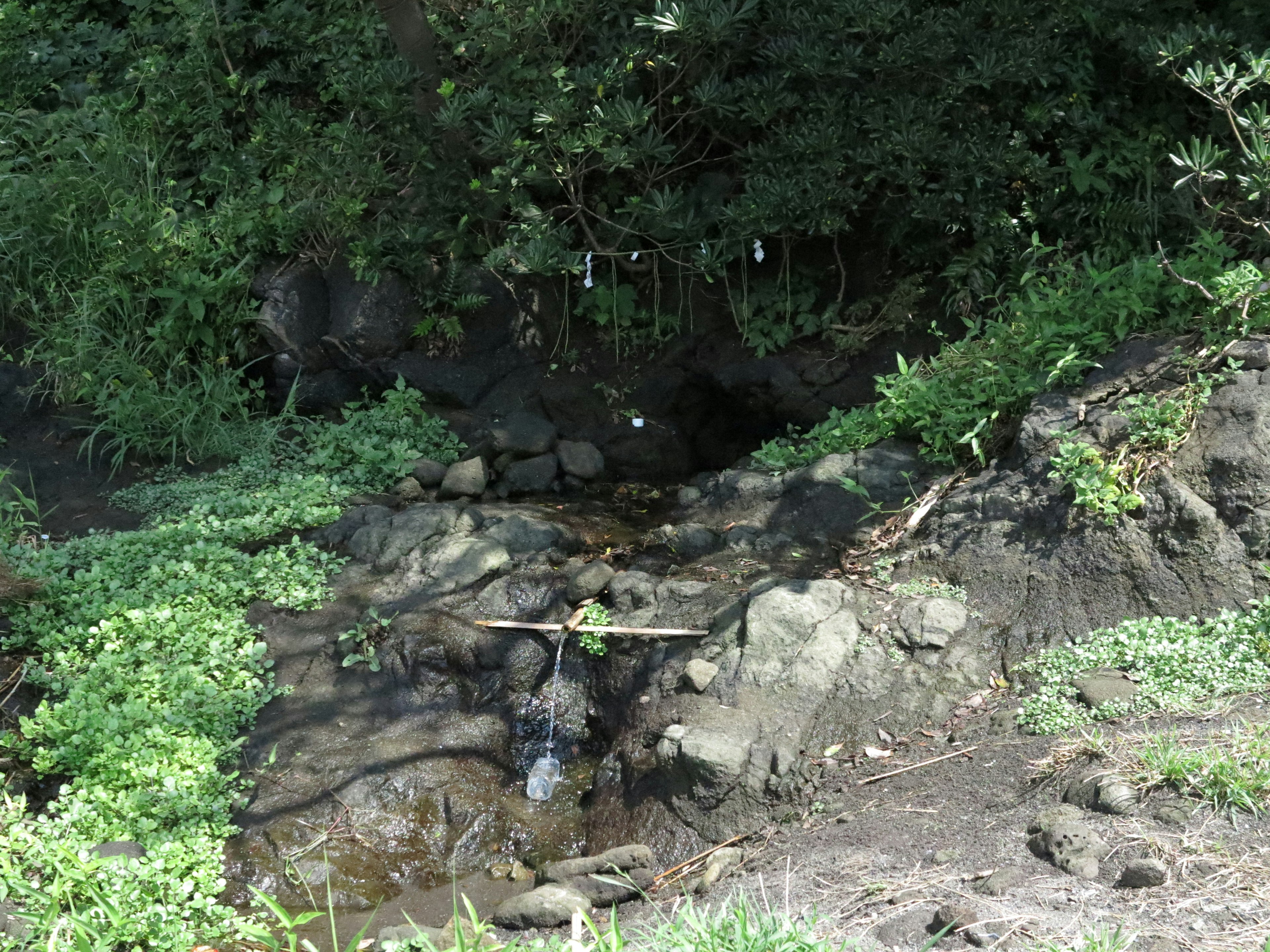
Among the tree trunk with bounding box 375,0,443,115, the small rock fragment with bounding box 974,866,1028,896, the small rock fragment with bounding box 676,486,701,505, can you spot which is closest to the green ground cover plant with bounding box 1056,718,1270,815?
the small rock fragment with bounding box 974,866,1028,896

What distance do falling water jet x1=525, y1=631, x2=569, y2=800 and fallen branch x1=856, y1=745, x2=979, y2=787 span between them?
1.51 m

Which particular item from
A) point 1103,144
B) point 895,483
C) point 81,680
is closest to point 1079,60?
point 1103,144

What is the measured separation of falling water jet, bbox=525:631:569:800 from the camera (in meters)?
4.92

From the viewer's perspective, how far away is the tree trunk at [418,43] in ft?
24.8

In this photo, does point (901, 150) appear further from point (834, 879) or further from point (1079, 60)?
point (834, 879)

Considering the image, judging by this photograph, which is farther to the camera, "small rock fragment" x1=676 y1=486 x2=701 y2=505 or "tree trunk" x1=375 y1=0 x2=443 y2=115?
"tree trunk" x1=375 y1=0 x2=443 y2=115

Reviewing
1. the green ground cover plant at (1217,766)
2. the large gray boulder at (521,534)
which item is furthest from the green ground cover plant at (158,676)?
the green ground cover plant at (1217,766)

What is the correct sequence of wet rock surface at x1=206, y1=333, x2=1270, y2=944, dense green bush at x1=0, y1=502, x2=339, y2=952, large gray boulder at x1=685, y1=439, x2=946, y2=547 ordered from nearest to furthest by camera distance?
1. dense green bush at x1=0, y1=502, x2=339, y2=952
2. wet rock surface at x1=206, y1=333, x2=1270, y2=944
3. large gray boulder at x1=685, y1=439, x2=946, y2=547

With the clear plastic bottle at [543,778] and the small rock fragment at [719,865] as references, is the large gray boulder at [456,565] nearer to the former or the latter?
the clear plastic bottle at [543,778]

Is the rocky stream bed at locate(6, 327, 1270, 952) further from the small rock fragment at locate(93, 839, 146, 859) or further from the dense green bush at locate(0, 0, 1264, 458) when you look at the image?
the dense green bush at locate(0, 0, 1264, 458)

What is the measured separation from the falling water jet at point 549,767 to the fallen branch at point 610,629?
83 millimetres

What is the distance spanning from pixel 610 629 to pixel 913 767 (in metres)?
1.63

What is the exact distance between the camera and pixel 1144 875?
299 cm

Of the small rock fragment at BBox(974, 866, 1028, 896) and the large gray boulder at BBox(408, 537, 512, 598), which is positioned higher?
the small rock fragment at BBox(974, 866, 1028, 896)
